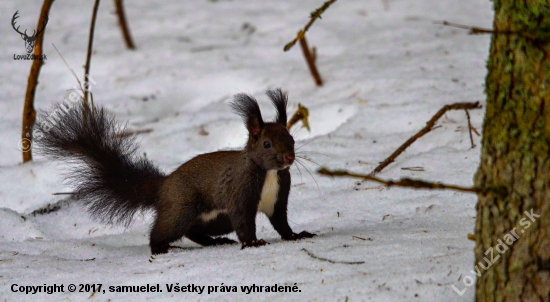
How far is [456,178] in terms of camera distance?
3648 mm

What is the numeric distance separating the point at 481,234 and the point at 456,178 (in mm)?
1686

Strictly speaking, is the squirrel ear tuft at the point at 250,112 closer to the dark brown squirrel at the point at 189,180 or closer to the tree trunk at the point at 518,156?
the dark brown squirrel at the point at 189,180

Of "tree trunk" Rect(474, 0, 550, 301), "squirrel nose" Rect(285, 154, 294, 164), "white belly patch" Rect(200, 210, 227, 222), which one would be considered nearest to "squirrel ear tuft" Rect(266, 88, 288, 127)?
"squirrel nose" Rect(285, 154, 294, 164)

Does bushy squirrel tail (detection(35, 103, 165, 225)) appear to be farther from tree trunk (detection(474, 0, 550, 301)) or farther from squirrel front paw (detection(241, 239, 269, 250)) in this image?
tree trunk (detection(474, 0, 550, 301))

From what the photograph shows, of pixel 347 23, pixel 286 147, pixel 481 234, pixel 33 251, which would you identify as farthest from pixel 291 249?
pixel 347 23

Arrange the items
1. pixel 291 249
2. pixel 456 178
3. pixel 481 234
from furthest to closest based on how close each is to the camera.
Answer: pixel 456 178, pixel 291 249, pixel 481 234

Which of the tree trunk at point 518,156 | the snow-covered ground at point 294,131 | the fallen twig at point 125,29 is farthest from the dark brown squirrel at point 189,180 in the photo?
the fallen twig at point 125,29

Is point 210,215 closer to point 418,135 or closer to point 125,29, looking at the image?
point 418,135

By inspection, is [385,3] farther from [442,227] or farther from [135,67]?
[442,227]

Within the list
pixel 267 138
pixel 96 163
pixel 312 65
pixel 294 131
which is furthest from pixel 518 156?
pixel 312 65

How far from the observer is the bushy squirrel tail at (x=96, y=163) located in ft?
11.0

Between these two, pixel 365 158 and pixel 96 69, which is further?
pixel 96 69

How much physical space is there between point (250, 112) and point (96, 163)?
835mm

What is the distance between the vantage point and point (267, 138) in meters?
3.07
